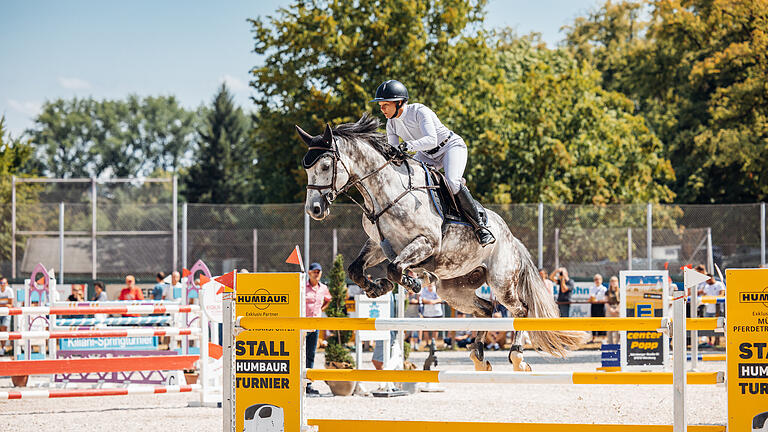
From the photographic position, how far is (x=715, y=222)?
19859 millimetres

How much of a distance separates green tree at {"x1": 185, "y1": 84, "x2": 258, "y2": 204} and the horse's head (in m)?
39.8

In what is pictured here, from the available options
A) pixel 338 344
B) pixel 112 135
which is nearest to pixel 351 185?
pixel 338 344

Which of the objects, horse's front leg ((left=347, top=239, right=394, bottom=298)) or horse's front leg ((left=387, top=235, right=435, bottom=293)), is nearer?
horse's front leg ((left=387, top=235, right=435, bottom=293))

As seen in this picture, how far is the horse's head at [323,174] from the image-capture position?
5965 mm

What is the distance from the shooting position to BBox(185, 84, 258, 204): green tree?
48.4 metres

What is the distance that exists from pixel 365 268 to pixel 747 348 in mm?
2675

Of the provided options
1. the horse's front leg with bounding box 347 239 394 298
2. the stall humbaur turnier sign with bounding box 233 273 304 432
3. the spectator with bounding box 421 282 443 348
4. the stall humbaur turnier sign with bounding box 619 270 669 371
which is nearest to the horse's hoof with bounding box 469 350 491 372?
the horse's front leg with bounding box 347 239 394 298

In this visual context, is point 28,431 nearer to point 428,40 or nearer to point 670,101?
point 428,40

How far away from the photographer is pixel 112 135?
6988 cm

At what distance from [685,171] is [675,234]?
1414cm

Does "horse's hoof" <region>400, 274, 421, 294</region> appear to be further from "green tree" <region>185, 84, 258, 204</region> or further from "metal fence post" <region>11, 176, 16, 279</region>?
Answer: "green tree" <region>185, 84, 258, 204</region>

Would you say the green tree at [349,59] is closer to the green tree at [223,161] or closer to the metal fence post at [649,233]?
the metal fence post at [649,233]

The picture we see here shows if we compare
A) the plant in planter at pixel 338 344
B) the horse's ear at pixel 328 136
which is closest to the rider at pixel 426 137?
the horse's ear at pixel 328 136

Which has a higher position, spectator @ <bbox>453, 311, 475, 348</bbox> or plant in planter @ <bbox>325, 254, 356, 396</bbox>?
plant in planter @ <bbox>325, 254, 356, 396</bbox>
